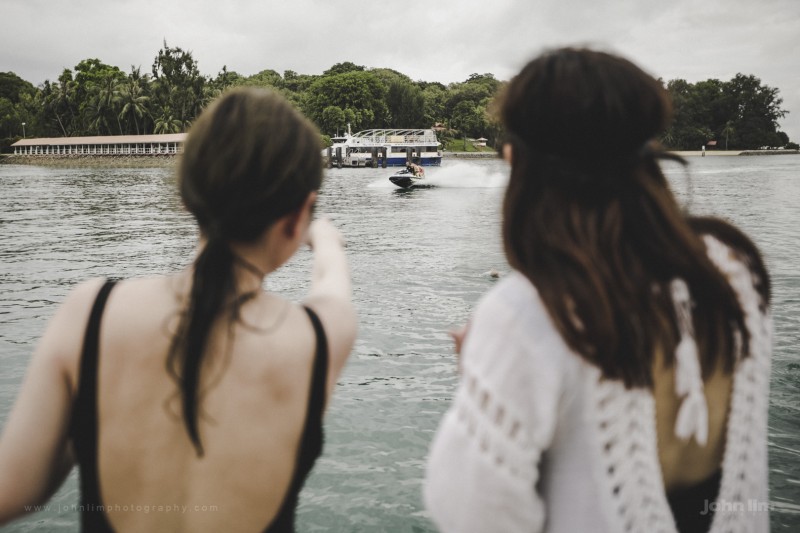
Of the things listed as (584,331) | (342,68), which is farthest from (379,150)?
(584,331)

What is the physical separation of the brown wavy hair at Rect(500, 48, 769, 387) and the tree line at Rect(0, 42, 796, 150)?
7790 centimetres

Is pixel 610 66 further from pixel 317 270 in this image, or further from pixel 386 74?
pixel 386 74

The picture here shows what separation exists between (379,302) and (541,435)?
32.1 feet

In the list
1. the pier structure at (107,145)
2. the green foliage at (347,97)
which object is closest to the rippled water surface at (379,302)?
the pier structure at (107,145)

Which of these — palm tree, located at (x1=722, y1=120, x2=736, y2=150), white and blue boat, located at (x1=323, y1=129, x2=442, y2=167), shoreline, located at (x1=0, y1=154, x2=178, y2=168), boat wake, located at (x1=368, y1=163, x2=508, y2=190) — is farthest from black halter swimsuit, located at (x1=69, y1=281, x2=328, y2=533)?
palm tree, located at (x1=722, y1=120, x2=736, y2=150)

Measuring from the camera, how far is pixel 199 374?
143 cm

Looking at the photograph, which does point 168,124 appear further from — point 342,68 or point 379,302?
point 379,302

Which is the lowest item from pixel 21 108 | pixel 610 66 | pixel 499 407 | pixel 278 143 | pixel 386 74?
pixel 499 407

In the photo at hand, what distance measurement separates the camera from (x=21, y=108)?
10294cm

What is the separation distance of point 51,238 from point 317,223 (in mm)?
19701

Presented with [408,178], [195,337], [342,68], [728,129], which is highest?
[342,68]

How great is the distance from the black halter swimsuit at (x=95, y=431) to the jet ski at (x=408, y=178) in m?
39.6

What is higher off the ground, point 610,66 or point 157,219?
point 610,66

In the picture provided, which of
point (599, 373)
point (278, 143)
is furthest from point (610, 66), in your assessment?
point (278, 143)
